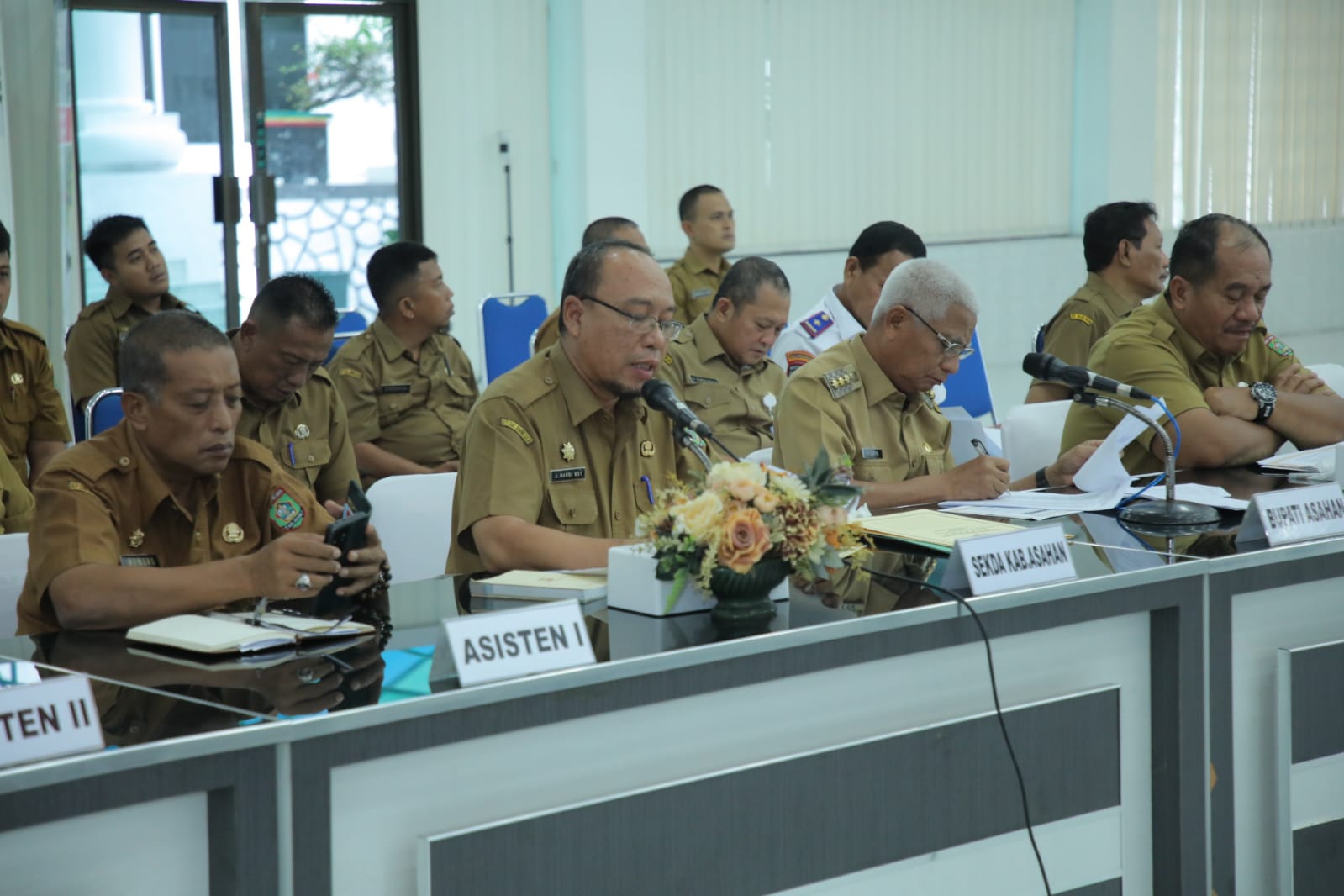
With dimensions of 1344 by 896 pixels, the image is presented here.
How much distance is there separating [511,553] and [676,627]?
2.04ft

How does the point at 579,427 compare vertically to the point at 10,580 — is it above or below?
above

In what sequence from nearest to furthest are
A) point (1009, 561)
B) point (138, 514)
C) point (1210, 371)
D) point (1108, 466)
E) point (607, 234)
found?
point (1009, 561)
point (138, 514)
point (1108, 466)
point (1210, 371)
point (607, 234)

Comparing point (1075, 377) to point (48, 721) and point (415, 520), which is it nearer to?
point (415, 520)

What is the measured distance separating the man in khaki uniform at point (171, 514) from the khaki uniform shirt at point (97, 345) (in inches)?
105

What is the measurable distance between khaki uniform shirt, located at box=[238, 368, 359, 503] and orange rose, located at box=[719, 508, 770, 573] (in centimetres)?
182

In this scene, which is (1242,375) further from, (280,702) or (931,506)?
(280,702)

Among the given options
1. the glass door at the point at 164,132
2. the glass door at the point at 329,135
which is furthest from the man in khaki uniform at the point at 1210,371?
the glass door at the point at 164,132

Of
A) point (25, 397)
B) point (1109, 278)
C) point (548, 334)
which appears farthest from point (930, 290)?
point (25, 397)

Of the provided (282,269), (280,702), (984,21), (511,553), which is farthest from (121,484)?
(984,21)

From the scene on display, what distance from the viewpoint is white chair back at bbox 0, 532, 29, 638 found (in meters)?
2.14

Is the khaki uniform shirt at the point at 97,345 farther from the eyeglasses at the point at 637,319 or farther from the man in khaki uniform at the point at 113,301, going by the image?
the eyeglasses at the point at 637,319

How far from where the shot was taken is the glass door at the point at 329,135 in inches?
263

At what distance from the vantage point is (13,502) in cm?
330

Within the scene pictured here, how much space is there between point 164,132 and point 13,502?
370 cm
